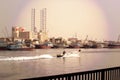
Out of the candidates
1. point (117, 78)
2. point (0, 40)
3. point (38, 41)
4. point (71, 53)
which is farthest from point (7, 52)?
point (117, 78)

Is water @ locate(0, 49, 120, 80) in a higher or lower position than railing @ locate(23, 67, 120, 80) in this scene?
lower

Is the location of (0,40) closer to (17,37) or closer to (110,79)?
(17,37)

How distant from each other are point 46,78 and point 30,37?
538 inches

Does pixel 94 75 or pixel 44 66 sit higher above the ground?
pixel 94 75

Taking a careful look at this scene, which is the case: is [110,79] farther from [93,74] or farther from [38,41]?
[38,41]

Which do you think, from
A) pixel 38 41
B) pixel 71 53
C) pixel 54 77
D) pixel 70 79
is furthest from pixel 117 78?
pixel 71 53

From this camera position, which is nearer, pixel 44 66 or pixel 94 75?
pixel 94 75

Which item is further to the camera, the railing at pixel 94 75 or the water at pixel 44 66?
the water at pixel 44 66

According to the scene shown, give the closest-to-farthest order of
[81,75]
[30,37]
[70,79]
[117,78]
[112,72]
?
1. [70,79]
2. [81,75]
3. [112,72]
4. [117,78]
5. [30,37]

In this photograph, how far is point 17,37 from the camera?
52.4 feet

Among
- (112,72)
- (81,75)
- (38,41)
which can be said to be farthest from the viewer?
(38,41)

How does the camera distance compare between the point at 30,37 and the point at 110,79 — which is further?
the point at 30,37

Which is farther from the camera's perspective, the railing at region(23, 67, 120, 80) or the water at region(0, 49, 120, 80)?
the water at region(0, 49, 120, 80)

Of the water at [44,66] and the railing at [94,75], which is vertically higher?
the railing at [94,75]
